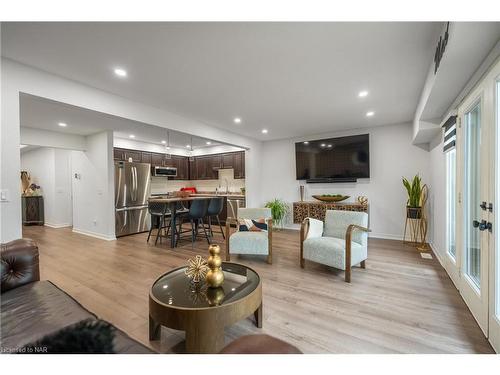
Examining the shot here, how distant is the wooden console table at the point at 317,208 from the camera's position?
484cm

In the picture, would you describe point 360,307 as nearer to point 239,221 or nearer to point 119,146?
point 239,221

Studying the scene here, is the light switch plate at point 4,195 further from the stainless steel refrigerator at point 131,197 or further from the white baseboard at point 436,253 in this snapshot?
the white baseboard at point 436,253

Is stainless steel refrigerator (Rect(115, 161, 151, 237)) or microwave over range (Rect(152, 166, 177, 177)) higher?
microwave over range (Rect(152, 166, 177, 177))

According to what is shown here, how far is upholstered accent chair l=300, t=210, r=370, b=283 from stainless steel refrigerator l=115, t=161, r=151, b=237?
13.8ft

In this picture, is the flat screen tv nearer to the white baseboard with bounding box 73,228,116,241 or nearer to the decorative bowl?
the decorative bowl

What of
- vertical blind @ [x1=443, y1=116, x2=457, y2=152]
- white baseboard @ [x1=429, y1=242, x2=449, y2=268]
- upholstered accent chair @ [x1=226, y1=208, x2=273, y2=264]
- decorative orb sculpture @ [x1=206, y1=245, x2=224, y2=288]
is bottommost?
white baseboard @ [x1=429, y1=242, x2=449, y2=268]

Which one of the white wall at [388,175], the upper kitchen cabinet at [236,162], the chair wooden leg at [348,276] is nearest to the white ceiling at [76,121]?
the upper kitchen cabinet at [236,162]

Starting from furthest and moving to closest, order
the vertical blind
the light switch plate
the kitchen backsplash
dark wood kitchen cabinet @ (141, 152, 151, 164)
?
the kitchen backsplash
dark wood kitchen cabinet @ (141, 152, 151, 164)
the vertical blind
the light switch plate

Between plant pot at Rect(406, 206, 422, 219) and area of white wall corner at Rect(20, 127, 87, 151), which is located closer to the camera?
plant pot at Rect(406, 206, 422, 219)

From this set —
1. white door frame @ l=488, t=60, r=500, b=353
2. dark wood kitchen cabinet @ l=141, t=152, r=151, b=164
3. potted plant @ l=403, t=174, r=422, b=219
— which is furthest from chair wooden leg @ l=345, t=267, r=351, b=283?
dark wood kitchen cabinet @ l=141, t=152, r=151, b=164

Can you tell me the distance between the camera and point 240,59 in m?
2.28

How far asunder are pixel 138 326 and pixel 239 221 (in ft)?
6.97

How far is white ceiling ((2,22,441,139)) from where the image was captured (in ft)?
6.06

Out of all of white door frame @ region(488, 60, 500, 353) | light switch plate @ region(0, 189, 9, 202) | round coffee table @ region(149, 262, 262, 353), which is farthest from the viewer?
light switch plate @ region(0, 189, 9, 202)
